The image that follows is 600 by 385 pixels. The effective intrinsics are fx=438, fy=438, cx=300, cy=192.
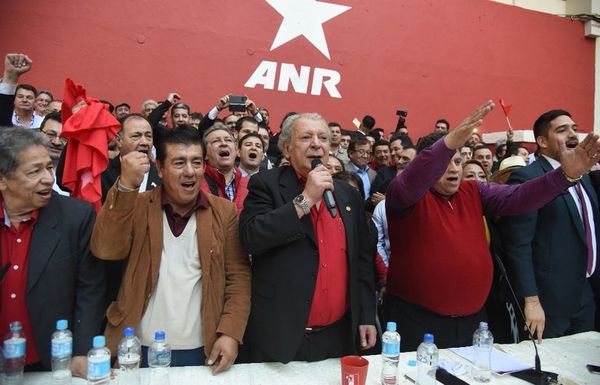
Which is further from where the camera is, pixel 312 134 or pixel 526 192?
pixel 526 192

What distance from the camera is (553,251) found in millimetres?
2320

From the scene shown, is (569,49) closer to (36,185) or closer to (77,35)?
(77,35)

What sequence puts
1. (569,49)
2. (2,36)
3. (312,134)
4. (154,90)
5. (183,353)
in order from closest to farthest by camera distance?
1. (183,353)
2. (312,134)
3. (2,36)
4. (154,90)
5. (569,49)

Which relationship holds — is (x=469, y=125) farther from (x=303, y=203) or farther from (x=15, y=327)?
(x=15, y=327)

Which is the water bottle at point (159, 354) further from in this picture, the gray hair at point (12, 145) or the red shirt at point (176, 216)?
the gray hair at point (12, 145)

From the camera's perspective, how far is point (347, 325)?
6.51 ft

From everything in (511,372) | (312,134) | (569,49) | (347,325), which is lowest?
(511,372)

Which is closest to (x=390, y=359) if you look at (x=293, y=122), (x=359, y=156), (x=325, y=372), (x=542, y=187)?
(x=325, y=372)

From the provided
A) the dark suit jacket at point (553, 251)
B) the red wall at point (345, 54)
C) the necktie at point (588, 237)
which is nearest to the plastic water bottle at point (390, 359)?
the dark suit jacket at point (553, 251)

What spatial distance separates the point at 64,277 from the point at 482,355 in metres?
1.73

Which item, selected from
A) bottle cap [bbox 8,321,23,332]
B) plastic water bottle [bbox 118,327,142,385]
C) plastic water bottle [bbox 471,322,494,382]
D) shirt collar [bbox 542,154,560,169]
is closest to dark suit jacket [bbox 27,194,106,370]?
bottle cap [bbox 8,321,23,332]

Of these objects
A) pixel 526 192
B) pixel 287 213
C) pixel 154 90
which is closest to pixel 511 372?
pixel 526 192

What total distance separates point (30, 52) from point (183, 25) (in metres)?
2.02

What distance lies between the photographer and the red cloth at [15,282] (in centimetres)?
165
